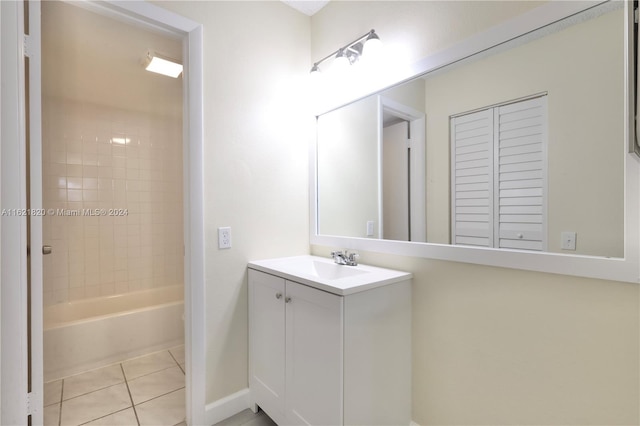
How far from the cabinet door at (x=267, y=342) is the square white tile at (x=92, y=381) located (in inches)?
43.5

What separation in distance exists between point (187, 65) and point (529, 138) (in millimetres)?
1684

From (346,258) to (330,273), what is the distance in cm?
15

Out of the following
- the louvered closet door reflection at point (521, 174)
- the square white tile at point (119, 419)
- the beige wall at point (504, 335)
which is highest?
the louvered closet door reflection at point (521, 174)

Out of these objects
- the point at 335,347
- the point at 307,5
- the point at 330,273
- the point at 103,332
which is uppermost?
the point at 307,5

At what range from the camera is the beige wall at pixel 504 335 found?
939 millimetres

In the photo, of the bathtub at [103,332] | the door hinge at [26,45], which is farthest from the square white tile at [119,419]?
the door hinge at [26,45]

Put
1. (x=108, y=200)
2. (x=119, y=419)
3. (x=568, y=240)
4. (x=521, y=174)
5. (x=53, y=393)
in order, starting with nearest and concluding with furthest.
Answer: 1. (x=568, y=240)
2. (x=521, y=174)
3. (x=119, y=419)
4. (x=53, y=393)
5. (x=108, y=200)

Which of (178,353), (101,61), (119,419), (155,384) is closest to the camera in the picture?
(119,419)

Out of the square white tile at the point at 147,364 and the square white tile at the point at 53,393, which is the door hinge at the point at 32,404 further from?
the square white tile at the point at 147,364

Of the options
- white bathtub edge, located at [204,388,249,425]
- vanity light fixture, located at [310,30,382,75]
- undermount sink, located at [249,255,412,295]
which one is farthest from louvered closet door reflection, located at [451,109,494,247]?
white bathtub edge, located at [204,388,249,425]

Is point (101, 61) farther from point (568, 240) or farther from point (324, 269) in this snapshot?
point (568, 240)

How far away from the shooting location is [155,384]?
1.97 metres

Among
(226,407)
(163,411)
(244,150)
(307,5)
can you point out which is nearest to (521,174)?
(244,150)

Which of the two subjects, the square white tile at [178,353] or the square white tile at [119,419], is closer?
the square white tile at [119,419]
